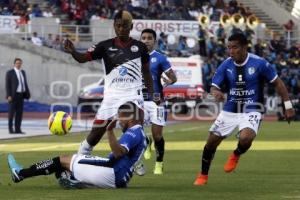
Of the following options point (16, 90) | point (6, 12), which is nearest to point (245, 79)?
point (16, 90)

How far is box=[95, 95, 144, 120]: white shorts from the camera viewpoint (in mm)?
14484

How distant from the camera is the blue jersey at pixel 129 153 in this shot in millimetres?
13242

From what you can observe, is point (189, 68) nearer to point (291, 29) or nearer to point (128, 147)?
point (291, 29)

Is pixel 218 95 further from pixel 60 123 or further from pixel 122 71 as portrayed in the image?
pixel 60 123

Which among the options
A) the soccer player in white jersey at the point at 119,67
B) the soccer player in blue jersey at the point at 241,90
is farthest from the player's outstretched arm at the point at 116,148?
the soccer player in blue jersey at the point at 241,90

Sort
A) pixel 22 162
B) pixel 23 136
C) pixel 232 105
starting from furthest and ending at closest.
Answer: pixel 23 136
pixel 22 162
pixel 232 105

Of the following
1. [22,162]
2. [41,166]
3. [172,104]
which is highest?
[41,166]

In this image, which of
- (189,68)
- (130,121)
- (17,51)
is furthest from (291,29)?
(130,121)

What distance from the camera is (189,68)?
4806 cm

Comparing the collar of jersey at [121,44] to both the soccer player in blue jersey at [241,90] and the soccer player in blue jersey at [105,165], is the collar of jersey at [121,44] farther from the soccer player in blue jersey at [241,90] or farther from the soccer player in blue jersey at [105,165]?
the soccer player in blue jersey at [241,90]

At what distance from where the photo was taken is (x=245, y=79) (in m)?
15.8

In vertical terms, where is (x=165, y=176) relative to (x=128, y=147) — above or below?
below

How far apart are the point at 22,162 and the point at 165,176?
389 centimetres

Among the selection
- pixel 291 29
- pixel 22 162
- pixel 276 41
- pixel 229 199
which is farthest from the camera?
pixel 291 29
